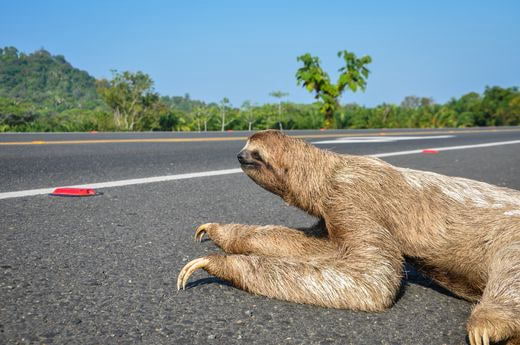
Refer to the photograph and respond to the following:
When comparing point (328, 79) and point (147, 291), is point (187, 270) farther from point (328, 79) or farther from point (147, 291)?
point (328, 79)

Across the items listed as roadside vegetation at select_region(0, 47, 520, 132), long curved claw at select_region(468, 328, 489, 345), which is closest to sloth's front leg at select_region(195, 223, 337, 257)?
long curved claw at select_region(468, 328, 489, 345)

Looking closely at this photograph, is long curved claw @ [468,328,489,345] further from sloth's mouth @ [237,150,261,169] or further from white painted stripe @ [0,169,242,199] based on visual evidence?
white painted stripe @ [0,169,242,199]

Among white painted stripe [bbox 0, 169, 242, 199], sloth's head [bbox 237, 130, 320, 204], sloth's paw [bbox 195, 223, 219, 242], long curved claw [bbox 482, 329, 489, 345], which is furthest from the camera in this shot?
white painted stripe [bbox 0, 169, 242, 199]

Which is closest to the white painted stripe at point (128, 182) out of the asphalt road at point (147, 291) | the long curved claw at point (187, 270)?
the asphalt road at point (147, 291)

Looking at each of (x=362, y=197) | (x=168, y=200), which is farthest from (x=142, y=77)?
(x=362, y=197)

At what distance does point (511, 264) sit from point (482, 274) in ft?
0.84

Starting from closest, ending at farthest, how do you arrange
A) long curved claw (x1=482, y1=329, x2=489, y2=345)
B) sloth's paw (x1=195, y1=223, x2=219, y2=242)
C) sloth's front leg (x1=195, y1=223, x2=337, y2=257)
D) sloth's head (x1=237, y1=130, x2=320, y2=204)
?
long curved claw (x1=482, y1=329, x2=489, y2=345), sloth's head (x1=237, y1=130, x2=320, y2=204), sloth's front leg (x1=195, y1=223, x2=337, y2=257), sloth's paw (x1=195, y1=223, x2=219, y2=242)

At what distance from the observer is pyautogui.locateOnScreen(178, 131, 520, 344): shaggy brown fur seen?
7.25 feet

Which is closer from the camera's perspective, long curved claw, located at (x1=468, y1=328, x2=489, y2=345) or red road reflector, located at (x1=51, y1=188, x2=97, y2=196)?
long curved claw, located at (x1=468, y1=328, x2=489, y2=345)

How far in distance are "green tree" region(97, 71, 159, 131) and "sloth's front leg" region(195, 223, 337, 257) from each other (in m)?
26.9

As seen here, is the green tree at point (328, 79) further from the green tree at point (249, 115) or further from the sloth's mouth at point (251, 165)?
the sloth's mouth at point (251, 165)

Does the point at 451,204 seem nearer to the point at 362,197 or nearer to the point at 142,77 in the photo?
the point at 362,197

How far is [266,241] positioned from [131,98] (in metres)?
29.1

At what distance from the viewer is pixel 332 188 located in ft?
8.77
